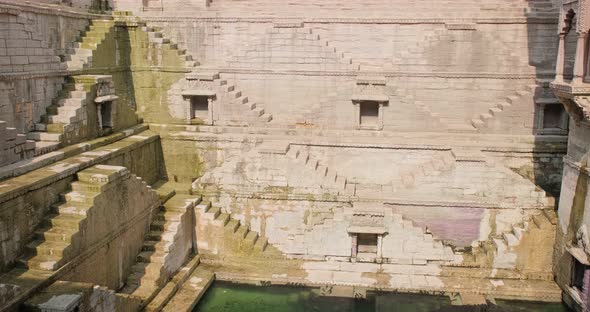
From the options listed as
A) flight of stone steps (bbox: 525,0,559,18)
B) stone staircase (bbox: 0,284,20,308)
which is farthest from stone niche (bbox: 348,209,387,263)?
flight of stone steps (bbox: 525,0,559,18)

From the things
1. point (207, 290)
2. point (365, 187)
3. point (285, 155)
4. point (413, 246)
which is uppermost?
point (285, 155)

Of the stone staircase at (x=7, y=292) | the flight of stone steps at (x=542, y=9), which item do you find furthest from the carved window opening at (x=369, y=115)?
the stone staircase at (x=7, y=292)

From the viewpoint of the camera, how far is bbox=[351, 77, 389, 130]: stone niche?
1777cm

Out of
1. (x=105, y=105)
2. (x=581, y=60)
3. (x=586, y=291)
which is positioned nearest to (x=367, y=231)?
(x=586, y=291)

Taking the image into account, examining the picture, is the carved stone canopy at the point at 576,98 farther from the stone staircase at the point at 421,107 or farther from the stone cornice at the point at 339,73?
the stone staircase at the point at 421,107

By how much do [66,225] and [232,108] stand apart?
788 cm

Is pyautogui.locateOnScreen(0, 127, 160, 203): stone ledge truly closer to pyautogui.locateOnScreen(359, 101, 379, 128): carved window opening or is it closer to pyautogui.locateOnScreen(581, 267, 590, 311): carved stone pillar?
pyautogui.locateOnScreen(359, 101, 379, 128): carved window opening

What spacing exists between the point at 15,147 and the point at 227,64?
330 inches

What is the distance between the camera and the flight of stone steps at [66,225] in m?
10.5

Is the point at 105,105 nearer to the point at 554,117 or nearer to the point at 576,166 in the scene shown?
the point at 576,166

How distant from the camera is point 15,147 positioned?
1202cm

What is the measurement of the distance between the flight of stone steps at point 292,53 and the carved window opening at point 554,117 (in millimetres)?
6306

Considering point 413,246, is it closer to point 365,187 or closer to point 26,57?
point 365,187

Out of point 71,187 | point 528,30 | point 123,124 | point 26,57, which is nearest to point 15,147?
point 71,187
